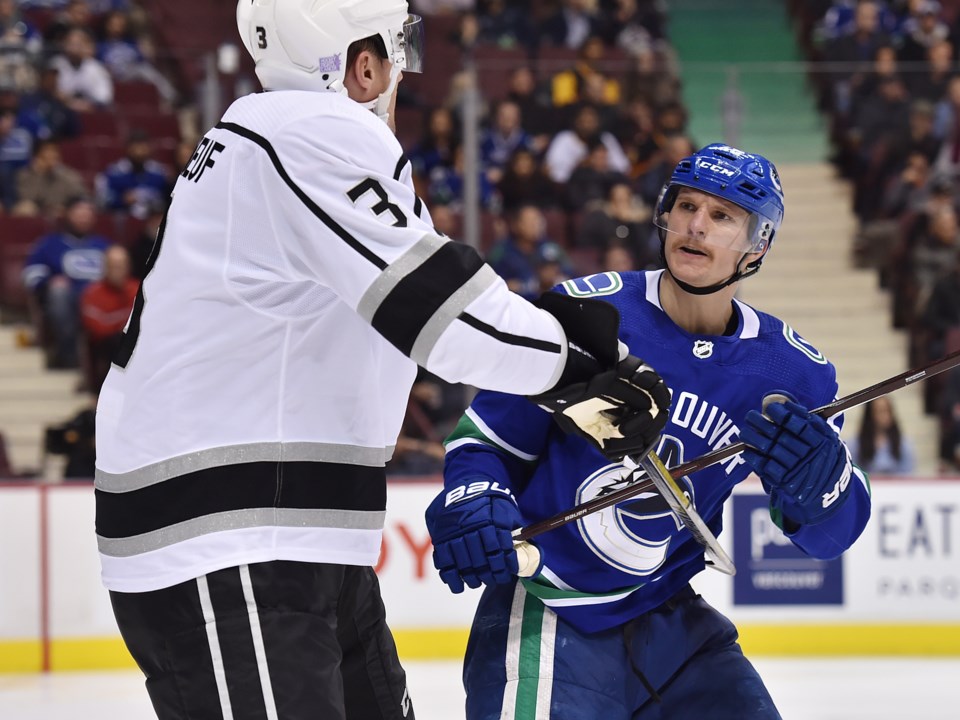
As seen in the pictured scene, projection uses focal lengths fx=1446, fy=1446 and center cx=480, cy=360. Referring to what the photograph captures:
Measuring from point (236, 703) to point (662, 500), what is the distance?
895 mm

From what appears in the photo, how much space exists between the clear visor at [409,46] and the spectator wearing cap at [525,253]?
4296mm

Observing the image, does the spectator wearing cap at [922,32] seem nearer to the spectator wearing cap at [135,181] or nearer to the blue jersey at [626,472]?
the spectator wearing cap at [135,181]

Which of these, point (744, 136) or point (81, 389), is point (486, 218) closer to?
point (744, 136)

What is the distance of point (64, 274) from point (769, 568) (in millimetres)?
3346

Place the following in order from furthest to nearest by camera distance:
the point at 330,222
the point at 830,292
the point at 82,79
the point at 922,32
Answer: the point at 922,32
the point at 82,79
the point at 830,292
the point at 330,222

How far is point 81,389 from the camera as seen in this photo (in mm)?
6227

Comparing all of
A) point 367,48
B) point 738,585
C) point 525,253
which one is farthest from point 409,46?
point 525,253

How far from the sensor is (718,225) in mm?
2492

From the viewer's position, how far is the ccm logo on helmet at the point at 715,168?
2485mm

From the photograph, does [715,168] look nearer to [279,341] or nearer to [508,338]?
[508,338]

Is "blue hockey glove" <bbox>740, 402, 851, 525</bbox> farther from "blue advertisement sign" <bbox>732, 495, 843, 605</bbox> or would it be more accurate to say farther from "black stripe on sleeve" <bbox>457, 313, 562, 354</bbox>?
A: "blue advertisement sign" <bbox>732, 495, 843, 605</bbox>

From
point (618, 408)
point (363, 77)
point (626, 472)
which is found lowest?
point (626, 472)

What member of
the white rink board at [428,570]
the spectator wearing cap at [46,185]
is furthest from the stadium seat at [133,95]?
the white rink board at [428,570]

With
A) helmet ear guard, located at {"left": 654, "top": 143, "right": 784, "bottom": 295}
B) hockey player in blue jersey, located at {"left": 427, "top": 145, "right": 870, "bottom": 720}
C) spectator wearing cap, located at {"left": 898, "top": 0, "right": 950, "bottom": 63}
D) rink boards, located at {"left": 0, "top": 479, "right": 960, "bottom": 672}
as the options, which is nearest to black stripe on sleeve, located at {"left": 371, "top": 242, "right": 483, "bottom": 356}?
hockey player in blue jersey, located at {"left": 427, "top": 145, "right": 870, "bottom": 720}
